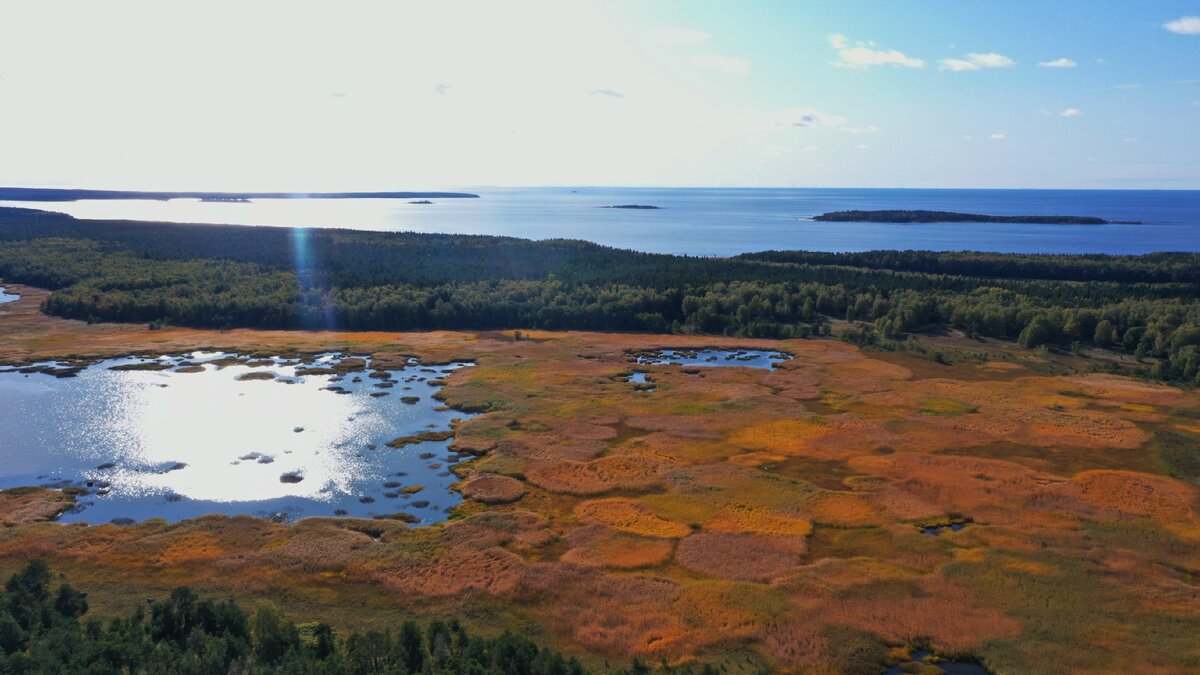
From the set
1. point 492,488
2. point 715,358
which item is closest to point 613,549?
point 492,488

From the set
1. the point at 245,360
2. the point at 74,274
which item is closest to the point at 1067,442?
the point at 245,360

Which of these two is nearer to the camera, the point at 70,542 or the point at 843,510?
the point at 70,542

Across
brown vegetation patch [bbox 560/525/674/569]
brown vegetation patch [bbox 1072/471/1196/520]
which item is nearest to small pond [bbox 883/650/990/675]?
brown vegetation patch [bbox 560/525/674/569]

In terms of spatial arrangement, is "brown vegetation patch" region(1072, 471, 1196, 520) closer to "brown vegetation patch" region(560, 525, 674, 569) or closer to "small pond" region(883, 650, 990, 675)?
"small pond" region(883, 650, 990, 675)

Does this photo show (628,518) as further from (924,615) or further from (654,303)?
(654,303)

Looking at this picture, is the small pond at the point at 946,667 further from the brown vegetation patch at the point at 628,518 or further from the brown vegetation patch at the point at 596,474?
the brown vegetation patch at the point at 596,474

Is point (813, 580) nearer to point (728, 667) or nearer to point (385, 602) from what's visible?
point (728, 667)

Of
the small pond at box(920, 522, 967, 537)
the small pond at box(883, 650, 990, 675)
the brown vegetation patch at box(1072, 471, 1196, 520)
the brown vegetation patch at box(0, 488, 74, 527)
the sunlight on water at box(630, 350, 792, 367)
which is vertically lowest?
the small pond at box(883, 650, 990, 675)
